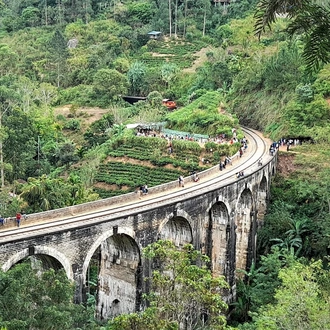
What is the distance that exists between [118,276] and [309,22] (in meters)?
21.3

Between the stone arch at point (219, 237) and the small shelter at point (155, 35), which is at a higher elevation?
the small shelter at point (155, 35)

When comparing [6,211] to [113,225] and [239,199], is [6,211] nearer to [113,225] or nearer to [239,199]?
[113,225]

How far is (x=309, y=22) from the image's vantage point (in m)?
5.94

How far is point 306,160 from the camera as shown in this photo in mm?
39562

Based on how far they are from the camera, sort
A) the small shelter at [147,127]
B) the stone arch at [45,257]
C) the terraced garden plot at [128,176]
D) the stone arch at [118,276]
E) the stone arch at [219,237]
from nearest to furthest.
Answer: the stone arch at [45,257]
the stone arch at [118,276]
the stone arch at [219,237]
the terraced garden plot at [128,176]
the small shelter at [147,127]

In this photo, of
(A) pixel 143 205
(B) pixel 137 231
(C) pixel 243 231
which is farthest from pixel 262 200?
(B) pixel 137 231

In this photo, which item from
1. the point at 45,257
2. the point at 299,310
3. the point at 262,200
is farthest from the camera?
the point at 262,200

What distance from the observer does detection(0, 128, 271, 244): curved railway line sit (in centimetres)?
2083

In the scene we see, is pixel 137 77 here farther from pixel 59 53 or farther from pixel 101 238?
pixel 101 238

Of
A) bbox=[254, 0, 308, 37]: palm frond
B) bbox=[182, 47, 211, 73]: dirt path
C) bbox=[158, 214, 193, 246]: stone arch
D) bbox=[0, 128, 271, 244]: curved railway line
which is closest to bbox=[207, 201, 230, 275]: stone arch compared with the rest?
bbox=[0, 128, 271, 244]: curved railway line

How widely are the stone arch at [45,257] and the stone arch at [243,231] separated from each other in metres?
17.4

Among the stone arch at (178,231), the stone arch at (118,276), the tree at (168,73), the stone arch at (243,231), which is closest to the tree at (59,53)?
the tree at (168,73)

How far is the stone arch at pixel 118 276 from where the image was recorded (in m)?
24.9

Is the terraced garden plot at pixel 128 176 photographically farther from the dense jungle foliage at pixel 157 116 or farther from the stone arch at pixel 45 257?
the stone arch at pixel 45 257
